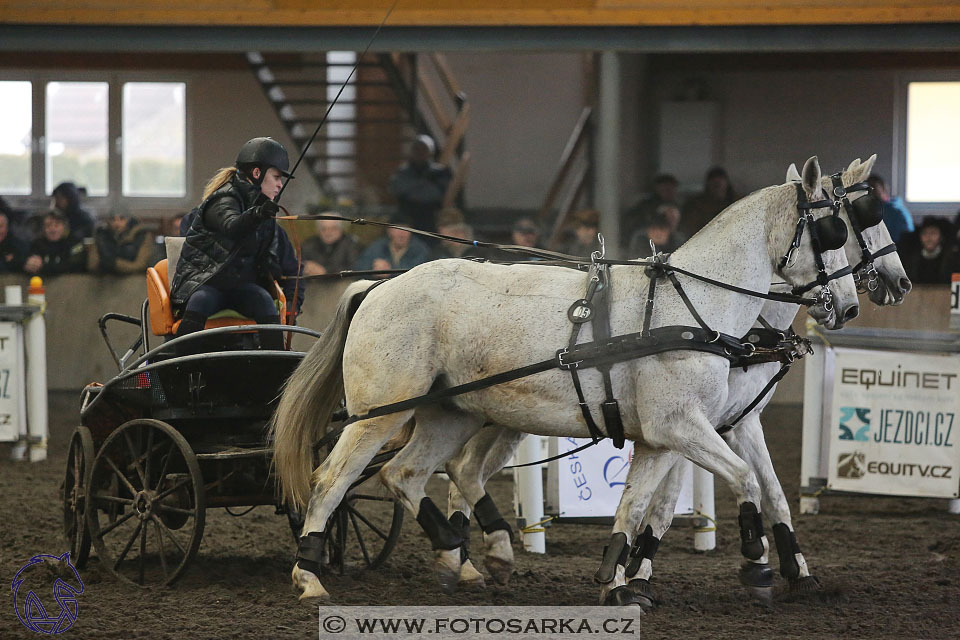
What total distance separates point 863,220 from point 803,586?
161 centimetres

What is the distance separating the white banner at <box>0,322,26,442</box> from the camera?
29.1 feet

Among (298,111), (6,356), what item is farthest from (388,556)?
(298,111)

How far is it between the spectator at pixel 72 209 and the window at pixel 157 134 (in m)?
3.34

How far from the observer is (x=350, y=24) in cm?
1139

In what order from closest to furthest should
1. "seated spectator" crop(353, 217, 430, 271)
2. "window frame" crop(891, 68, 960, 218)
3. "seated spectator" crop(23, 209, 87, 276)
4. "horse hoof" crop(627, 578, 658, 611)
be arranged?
"horse hoof" crop(627, 578, 658, 611), "seated spectator" crop(353, 217, 430, 271), "seated spectator" crop(23, 209, 87, 276), "window frame" crop(891, 68, 960, 218)

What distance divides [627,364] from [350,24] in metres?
7.54

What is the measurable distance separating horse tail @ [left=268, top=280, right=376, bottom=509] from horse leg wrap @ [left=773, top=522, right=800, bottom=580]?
2.07 m

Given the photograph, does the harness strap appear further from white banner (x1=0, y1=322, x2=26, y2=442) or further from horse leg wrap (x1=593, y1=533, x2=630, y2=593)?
white banner (x1=0, y1=322, x2=26, y2=442)

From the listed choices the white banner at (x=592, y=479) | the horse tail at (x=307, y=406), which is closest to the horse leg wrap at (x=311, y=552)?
the horse tail at (x=307, y=406)

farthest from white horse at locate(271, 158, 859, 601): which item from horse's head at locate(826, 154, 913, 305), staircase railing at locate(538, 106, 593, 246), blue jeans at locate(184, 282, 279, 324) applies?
staircase railing at locate(538, 106, 593, 246)

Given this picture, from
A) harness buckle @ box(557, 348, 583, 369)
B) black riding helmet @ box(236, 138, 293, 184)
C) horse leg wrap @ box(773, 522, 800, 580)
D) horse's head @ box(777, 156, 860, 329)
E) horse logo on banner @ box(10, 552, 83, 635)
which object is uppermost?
black riding helmet @ box(236, 138, 293, 184)

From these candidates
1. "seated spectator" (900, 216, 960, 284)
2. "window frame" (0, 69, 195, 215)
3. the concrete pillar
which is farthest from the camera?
"window frame" (0, 69, 195, 215)

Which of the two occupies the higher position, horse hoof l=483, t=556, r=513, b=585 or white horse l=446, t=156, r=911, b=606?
white horse l=446, t=156, r=911, b=606

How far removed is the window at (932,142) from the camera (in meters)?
14.7
